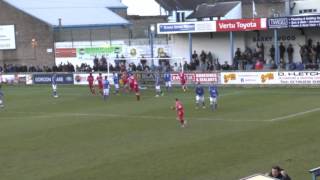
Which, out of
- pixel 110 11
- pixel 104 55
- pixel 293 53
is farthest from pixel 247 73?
pixel 110 11

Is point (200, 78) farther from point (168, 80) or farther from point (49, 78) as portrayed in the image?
point (49, 78)

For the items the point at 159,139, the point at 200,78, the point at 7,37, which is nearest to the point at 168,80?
the point at 200,78

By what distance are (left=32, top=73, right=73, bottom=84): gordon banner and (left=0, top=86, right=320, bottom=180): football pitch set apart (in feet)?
55.7

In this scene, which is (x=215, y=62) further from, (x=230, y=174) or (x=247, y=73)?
(x=230, y=174)

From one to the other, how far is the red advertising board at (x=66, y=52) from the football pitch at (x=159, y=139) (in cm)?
2490

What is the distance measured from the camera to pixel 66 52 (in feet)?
232

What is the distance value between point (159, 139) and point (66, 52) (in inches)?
1774

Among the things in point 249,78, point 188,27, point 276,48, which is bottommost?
point 249,78

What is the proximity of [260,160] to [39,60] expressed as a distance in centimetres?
5642

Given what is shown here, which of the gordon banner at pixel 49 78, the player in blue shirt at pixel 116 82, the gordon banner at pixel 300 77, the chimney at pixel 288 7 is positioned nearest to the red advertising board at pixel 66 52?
the gordon banner at pixel 49 78

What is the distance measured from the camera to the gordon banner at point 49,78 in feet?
203

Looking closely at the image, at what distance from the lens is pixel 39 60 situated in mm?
75250

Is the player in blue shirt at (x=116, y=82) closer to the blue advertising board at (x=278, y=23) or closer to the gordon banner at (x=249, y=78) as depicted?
the gordon banner at (x=249, y=78)

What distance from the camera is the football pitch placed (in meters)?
20.8
